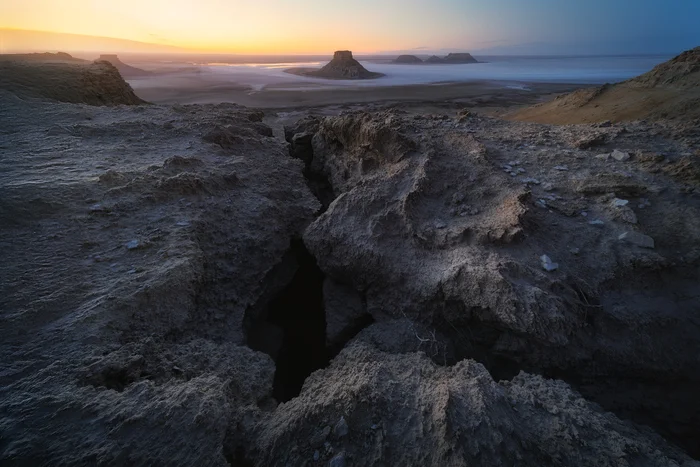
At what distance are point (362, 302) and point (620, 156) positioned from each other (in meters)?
3.05

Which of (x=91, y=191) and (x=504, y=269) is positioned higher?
(x=91, y=191)

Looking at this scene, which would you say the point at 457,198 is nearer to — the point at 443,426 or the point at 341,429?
the point at 443,426

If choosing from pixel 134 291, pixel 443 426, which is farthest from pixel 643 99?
pixel 134 291

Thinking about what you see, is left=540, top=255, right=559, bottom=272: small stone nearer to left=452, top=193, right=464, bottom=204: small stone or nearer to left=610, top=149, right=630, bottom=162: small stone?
left=452, top=193, right=464, bottom=204: small stone

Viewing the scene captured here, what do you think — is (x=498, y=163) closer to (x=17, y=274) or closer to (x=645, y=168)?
(x=645, y=168)

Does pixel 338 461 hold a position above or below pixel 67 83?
below

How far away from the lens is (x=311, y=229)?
3199mm

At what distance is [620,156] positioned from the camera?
143 inches

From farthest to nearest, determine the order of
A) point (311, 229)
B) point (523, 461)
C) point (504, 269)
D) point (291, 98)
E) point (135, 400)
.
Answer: point (291, 98), point (311, 229), point (504, 269), point (135, 400), point (523, 461)

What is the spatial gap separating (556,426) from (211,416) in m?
1.61

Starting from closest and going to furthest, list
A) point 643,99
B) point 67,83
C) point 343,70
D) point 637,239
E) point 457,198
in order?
point 637,239, point 457,198, point 643,99, point 67,83, point 343,70

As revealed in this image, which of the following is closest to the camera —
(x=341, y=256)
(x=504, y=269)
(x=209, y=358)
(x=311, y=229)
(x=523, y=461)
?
(x=523, y=461)

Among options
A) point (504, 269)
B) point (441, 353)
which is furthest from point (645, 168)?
point (441, 353)

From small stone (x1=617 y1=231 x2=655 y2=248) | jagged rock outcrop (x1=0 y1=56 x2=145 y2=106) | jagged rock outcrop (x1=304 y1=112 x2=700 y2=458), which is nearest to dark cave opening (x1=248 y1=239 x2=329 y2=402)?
jagged rock outcrop (x1=304 y1=112 x2=700 y2=458)
